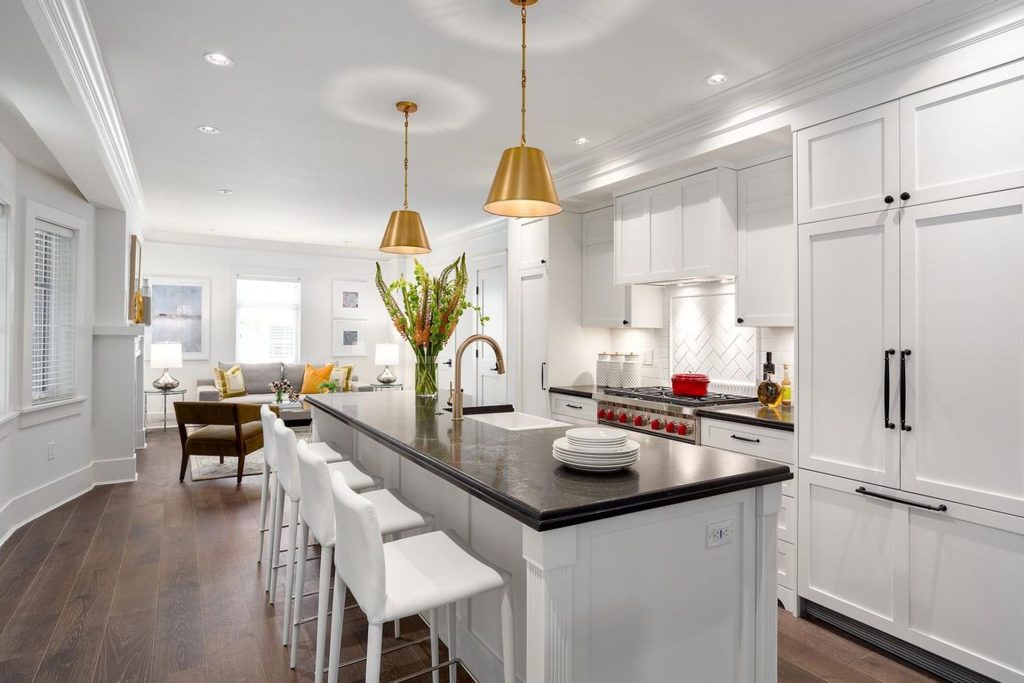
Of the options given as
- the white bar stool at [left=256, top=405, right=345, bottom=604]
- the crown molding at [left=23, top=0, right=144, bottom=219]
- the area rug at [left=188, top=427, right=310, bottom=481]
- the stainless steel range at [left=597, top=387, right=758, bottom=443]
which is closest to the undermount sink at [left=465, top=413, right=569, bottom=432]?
the white bar stool at [left=256, top=405, right=345, bottom=604]

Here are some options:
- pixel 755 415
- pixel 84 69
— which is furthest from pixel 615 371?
pixel 84 69

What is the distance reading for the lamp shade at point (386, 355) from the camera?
28.5 feet

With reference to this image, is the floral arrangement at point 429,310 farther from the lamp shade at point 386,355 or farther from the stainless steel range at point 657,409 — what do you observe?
the lamp shade at point 386,355

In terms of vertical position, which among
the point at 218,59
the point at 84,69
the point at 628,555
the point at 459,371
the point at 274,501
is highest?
the point at 218,59


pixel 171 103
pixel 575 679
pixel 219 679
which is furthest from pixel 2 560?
pixel 575 679

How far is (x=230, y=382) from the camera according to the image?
25.5ft

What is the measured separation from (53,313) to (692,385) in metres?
4.79

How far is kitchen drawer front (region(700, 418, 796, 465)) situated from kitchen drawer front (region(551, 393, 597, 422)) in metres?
1.03

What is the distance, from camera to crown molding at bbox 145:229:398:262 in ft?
25.9

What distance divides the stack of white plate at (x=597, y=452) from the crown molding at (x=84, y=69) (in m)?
2.38

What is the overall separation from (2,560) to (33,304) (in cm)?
178

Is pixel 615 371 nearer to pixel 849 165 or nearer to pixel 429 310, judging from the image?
pixel 429 310

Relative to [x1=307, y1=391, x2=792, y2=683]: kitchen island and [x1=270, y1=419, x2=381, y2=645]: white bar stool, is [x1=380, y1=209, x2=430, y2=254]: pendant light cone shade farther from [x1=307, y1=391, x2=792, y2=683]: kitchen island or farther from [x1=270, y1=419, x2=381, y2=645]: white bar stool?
[x1=307, y1=391, x2=792, y2=683]: kitchen island

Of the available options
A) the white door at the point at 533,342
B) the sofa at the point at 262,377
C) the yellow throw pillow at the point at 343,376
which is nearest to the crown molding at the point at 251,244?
the sofa at the point at 262,377
